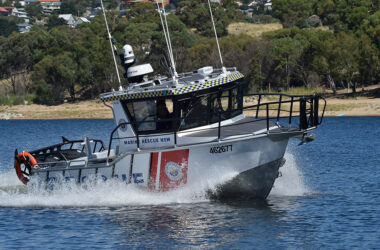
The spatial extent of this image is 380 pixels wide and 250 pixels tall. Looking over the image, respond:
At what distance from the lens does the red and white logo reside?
18734 mm

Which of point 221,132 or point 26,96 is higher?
point 221,132

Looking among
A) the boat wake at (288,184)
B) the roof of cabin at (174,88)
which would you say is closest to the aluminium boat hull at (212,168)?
the roof of cabin at (174,88)

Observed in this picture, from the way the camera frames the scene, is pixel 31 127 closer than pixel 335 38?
Yes

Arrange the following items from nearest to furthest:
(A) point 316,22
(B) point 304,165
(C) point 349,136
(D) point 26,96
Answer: (B) point 304,165 < (C) point 349,136 < (D) point 26,96 < (A) point 316,22

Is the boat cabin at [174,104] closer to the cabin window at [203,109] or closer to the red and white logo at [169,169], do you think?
the cabin window at [203,109]

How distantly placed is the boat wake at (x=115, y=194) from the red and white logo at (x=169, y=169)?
0.88 ft

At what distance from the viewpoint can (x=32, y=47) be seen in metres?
90.7

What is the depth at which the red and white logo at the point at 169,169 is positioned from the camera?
18734 millimetres

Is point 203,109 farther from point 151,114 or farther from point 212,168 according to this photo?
point 212,168

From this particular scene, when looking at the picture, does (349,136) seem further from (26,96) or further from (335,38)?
(26,96)

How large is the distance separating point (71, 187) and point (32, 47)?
7357 centimetres

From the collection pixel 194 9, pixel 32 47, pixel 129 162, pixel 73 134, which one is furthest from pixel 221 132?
pixel 194 9

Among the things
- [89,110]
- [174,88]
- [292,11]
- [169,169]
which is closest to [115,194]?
[169,169]

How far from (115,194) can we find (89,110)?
48.3 meters
